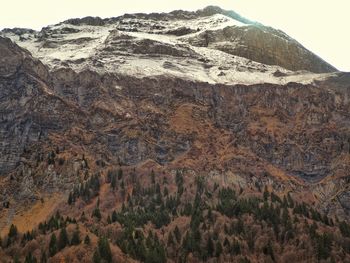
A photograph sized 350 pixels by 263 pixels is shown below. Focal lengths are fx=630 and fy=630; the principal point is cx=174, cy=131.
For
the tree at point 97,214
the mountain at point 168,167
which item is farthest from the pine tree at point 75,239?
the tree at point 97,214

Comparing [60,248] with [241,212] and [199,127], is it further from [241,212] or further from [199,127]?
[199,127]

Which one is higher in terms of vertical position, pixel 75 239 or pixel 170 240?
pixel 75 239

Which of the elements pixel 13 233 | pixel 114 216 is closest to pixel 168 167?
pixel 114 216

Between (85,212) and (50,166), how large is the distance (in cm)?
2254

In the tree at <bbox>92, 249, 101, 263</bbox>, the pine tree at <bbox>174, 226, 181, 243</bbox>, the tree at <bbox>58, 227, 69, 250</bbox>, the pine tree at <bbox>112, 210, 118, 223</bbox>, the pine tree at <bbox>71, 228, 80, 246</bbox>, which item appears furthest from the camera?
the pine tree at <bbox>112, 210, 118, 223</bbox>

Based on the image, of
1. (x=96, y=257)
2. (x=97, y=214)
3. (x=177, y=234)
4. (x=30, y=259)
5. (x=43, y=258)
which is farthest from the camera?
(x=97, y=214)

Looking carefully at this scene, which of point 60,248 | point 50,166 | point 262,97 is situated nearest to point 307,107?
point 262,97

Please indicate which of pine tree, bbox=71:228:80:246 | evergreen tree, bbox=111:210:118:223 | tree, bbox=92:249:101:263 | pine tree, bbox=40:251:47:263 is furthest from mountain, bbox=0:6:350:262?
tree, bbox=92:249:101:263

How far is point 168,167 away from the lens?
6368 inches

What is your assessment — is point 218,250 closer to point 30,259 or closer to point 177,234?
point 177,234

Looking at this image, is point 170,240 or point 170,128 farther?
point 170,128

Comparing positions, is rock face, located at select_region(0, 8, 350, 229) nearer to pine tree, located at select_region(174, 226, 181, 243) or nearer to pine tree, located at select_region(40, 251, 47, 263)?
pine tree, located at select_region(174, 226, 181, 243)

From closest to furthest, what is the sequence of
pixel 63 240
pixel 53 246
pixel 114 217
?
1. pixel 53 246
2. pixel 63 240
3. pixel 114 217

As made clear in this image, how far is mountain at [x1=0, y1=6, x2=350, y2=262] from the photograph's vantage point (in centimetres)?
12675
